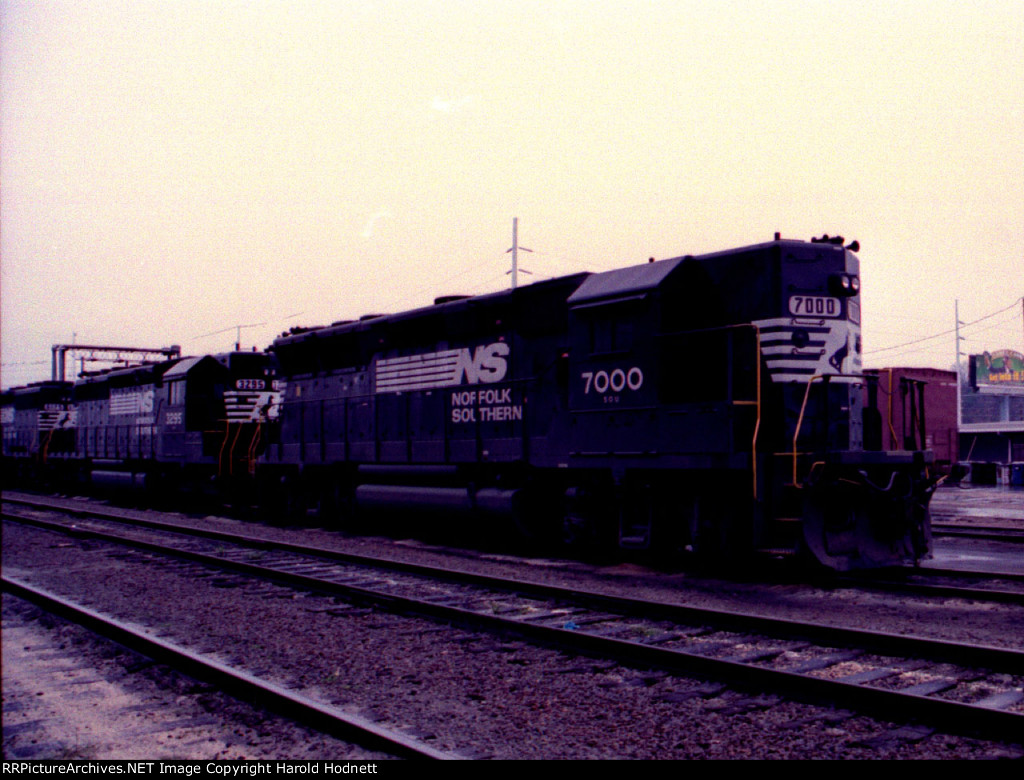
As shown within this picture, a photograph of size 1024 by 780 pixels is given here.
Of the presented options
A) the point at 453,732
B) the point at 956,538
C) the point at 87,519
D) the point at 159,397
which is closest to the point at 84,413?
the point at 159,397

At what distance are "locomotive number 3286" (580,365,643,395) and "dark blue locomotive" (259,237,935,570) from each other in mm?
19

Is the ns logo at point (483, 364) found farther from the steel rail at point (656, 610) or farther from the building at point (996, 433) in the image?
the building at point (996, 433)

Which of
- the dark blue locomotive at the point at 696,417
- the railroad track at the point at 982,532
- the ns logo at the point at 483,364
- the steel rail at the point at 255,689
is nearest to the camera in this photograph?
the steel rail at the point at 255,689

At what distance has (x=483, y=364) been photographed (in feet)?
44.2

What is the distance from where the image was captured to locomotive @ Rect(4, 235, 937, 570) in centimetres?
950

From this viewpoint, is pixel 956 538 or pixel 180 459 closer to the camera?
pixel 956 538

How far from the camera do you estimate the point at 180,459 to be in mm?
21469

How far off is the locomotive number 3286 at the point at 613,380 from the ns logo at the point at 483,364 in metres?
2.09

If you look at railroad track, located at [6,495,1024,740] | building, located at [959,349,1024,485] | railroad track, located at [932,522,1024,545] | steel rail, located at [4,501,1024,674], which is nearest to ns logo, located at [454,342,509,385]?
steel rail, located at [4,501,1024,674]

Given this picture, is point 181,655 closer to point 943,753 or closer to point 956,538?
point 943,753

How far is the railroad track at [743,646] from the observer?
4.93m

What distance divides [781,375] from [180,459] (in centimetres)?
1594

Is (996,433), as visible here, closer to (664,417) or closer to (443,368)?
(443,368)

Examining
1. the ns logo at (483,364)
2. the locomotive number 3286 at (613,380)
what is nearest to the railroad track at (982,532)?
the locomotive number 3286 at (613,380)
